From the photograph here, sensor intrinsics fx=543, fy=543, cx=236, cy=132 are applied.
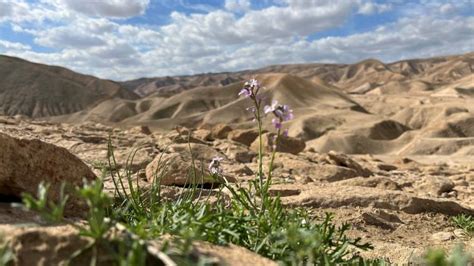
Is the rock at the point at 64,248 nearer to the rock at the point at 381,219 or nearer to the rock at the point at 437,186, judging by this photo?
the rock at the point at 381,219

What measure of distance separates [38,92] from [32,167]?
13983 centimetres

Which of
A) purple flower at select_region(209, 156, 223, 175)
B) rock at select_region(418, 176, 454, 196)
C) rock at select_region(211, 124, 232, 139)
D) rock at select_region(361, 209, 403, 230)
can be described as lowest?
rock at select_region(211, 124, 232, 139)

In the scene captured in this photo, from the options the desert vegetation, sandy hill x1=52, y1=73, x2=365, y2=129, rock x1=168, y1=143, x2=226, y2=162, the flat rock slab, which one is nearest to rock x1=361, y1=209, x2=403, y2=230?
the flat rock slab

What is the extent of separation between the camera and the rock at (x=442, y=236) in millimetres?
4973

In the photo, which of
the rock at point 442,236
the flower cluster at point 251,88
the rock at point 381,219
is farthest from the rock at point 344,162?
the flower cluster at point 251,88

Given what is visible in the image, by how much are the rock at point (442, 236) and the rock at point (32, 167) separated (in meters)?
3.23

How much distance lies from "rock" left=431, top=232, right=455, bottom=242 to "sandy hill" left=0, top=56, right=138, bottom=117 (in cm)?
12159

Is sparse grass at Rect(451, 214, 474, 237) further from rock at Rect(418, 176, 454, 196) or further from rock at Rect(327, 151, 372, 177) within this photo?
rock at Rect(327, 151, 372, 177)

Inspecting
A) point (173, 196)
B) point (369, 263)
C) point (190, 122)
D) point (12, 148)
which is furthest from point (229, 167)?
point (190, 122)

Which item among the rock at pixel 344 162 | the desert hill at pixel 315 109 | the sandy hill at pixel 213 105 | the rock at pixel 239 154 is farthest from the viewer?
the sandy hill at pixel 213 105

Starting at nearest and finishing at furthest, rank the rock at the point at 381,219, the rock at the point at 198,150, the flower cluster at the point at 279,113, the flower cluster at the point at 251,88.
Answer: the flower cluster at the point at 279,113
the flower cluster at the point at 251,88
the rock at the point at 381,219
the rock at the point at 198,150

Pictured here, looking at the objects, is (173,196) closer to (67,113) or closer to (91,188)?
(91,188)

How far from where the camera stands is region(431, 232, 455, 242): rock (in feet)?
16.3

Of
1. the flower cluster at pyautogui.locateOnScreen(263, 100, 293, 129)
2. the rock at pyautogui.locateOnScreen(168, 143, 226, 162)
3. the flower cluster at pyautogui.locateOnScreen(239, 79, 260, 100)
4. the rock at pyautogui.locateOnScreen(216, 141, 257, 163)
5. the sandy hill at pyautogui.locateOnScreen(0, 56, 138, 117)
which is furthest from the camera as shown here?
the sandy hill at pyautogui.locateOnScreen(0, 56, 138, 117)
